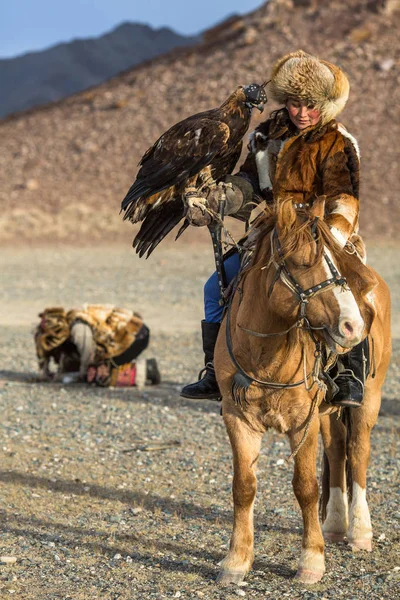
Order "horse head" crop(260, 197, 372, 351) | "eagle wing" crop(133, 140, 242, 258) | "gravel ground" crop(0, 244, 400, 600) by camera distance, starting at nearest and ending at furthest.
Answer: "horse head" crop(260, 197, 372, 351)
"gravel ground" crop(0, 244, 400, 600)
"eagle wing" crop(133, 140, 242, 258)

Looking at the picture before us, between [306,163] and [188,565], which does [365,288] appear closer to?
[306,163]

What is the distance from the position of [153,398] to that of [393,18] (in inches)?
1350

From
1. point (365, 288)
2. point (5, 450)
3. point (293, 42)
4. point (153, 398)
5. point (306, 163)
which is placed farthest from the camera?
point (293, 42)

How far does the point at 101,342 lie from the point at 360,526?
17.6ft

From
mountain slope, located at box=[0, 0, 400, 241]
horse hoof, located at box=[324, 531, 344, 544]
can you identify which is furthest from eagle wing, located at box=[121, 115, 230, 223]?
mountain slope, located at box=[0, 0, 400, 241]

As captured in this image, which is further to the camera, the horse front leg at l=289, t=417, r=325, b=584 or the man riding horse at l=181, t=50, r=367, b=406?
the man riding horse at l=181, t=50, r=367, b=406

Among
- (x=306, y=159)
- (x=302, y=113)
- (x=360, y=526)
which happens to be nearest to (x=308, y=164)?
(x=306, y=159)

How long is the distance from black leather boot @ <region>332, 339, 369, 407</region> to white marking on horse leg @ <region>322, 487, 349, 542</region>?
2.68 feet

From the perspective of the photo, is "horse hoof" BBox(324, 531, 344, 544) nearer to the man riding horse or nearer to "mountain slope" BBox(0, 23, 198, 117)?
the man riding horse

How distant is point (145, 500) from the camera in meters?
6.79

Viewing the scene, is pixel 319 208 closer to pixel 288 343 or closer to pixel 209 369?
pixel 288 343

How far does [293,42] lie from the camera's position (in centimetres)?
4025

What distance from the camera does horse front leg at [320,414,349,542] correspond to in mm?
6039

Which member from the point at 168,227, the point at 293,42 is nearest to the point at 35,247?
the point at 293,42
